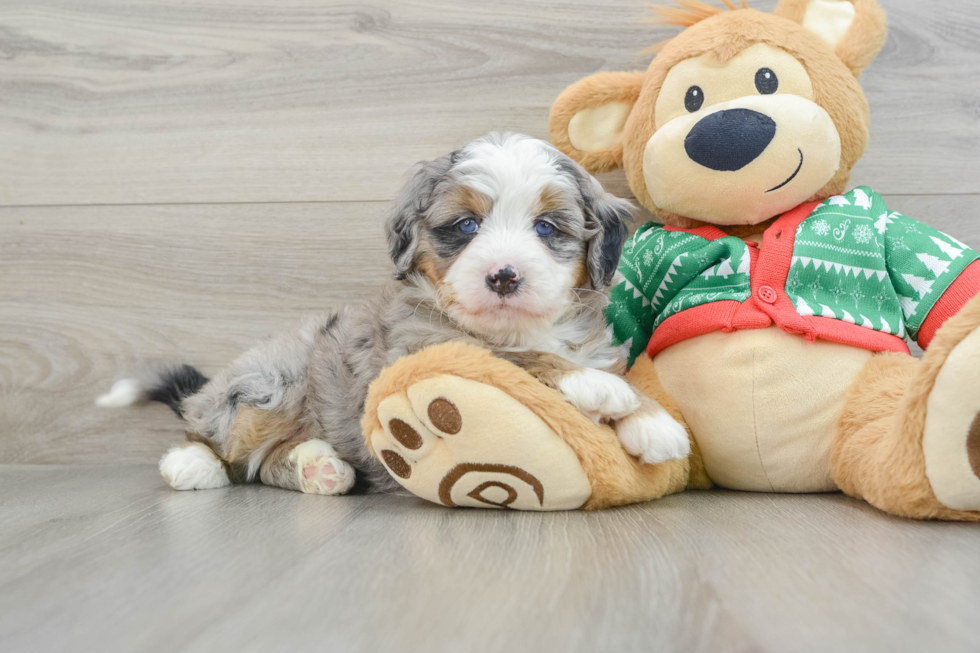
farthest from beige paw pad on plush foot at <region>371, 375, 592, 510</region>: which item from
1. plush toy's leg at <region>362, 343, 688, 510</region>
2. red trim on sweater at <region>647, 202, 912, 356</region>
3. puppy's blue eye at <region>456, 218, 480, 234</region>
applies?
red trim on sweater at <region>647, 202, 912, 356</region>

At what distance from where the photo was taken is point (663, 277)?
5.66 feet

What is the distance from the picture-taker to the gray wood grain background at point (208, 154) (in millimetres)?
2141

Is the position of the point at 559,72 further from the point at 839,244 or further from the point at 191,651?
the point at 191,651

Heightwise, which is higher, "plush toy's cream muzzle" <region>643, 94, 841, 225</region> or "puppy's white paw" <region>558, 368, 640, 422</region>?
"plush toy's cream muzzle" <region>643, 94, 841, 225</region>

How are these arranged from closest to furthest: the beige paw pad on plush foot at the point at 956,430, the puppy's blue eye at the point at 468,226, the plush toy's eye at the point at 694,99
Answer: the beige paw pad on plush foot at the point at 956,430, the puppy's blue eye at the point at 468,226, the plush toy's eye at the point at 694,99

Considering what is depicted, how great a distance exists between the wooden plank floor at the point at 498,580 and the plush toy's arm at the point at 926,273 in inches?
18.2

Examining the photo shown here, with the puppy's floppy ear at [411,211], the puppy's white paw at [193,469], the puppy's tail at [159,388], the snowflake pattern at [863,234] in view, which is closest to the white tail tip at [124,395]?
the puppy's tail at [159,388]

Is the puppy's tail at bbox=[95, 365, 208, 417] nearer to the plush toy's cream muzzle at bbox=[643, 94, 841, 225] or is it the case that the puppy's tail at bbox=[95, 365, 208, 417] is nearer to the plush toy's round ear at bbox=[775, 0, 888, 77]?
the plush toy's cream muzzle at bbox=[643, 94, 841, 225]

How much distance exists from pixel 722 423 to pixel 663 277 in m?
0.39

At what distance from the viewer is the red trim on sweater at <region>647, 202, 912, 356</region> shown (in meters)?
1.51

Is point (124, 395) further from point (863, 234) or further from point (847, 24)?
point (847, 24)

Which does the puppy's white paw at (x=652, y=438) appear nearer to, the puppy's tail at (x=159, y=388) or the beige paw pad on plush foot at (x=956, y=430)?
the beige paw pad on plush foot at (x=956, y=430)

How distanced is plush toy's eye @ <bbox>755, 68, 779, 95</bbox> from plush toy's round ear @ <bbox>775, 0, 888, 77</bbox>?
217 mm

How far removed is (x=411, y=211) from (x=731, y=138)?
2.39ft
